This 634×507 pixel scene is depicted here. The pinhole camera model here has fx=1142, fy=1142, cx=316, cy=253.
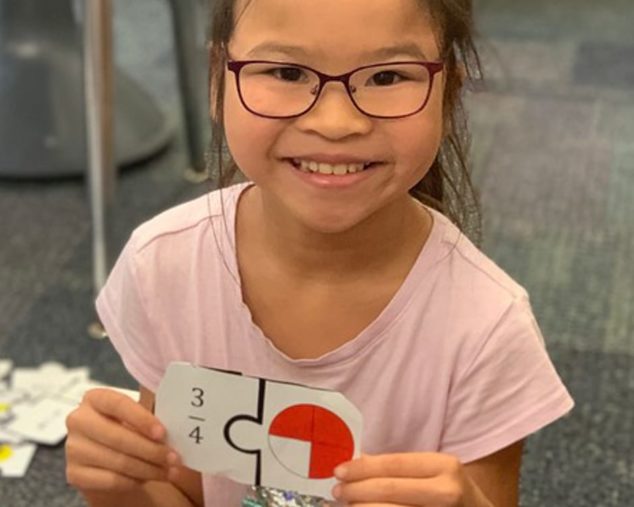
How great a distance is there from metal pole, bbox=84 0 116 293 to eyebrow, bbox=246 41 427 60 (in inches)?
33.9

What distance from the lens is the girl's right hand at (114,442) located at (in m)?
0.82

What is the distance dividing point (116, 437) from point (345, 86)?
0.30 meters

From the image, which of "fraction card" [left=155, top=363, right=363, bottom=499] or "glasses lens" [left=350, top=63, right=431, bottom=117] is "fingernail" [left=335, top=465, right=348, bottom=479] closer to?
"fraction card" [left=155, top=363, right=363, bottom=499]

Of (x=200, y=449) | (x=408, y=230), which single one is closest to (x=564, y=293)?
(x=408, y=230)

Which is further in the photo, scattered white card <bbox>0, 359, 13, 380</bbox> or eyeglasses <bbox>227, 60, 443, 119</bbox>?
scattered white card <bbox>0, 359, 13, 380</bbox>

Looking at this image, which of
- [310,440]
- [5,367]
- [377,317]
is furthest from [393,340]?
[5,367]

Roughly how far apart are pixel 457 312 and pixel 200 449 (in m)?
0.22

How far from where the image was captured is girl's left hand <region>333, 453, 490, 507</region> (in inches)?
29.3

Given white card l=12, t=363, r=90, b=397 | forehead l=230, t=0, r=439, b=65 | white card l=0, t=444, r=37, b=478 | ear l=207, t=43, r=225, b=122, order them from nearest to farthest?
forehead l=230, t=0, r=439, b=65 < ear l=207, t=43, r=225, b=122 < white card l=0, t=444, r=37, b=478 < white card l=12, t=363, r=90, b=397

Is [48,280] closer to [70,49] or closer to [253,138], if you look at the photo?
[70,49]

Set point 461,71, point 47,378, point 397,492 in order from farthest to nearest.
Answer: point 47,378, point 461,71, point 397,492

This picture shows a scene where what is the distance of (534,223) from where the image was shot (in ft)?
6.53

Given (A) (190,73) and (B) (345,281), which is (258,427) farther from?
(A) (190,73)

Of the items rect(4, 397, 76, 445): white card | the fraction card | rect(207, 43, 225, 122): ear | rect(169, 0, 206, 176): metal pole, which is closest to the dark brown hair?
rect(207, 43, 225, 122): ear
